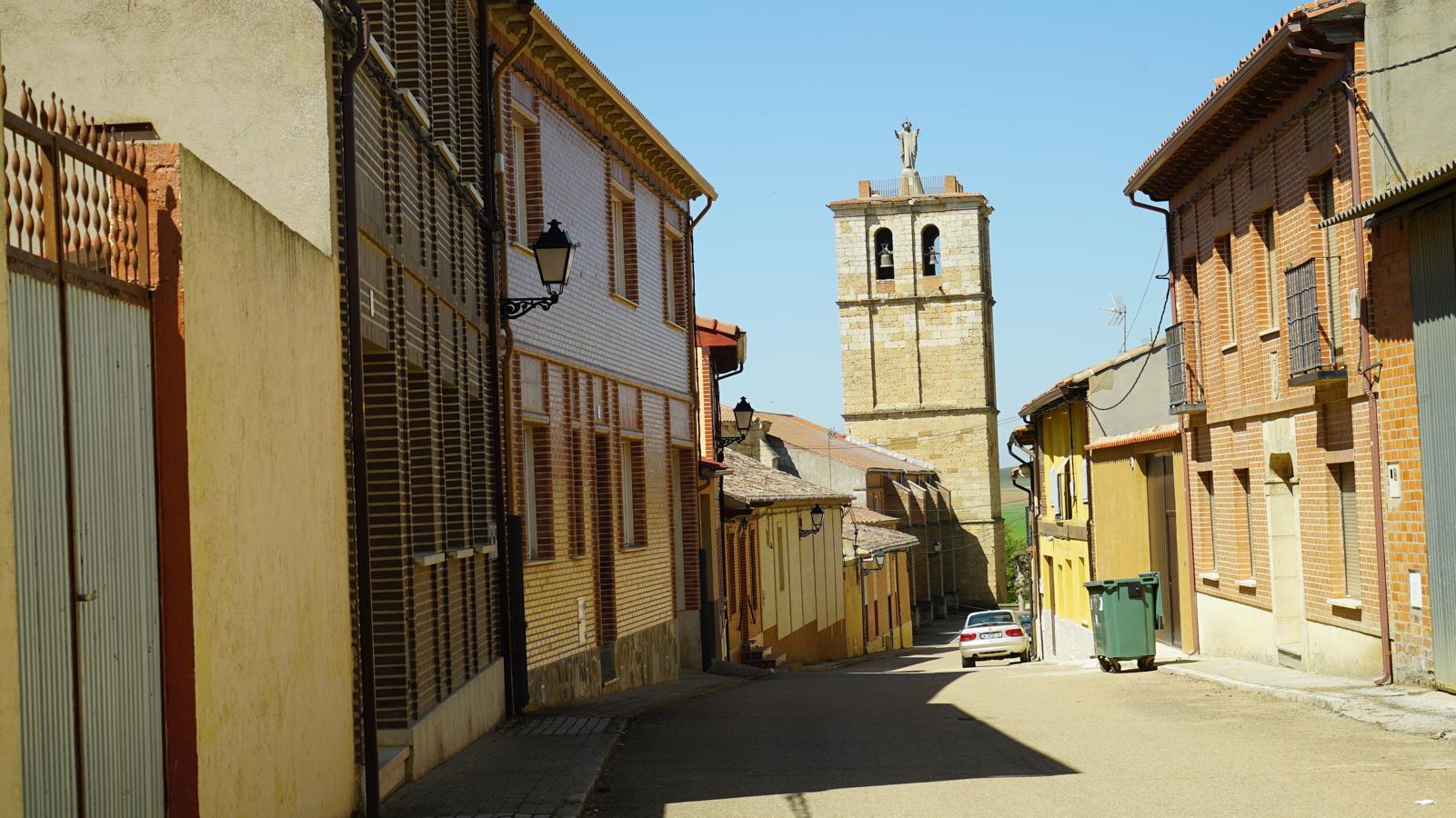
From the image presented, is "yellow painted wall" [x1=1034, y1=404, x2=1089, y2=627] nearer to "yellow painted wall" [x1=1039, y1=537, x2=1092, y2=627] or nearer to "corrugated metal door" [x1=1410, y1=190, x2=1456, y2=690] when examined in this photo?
"yellow painted wall" [x1=1039, y1=537, x2=1092, y2=627]

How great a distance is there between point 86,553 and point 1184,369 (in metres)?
19.7

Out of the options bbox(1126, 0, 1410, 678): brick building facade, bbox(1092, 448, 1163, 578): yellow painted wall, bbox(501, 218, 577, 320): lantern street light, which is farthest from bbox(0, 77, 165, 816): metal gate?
bbox(1092, 448, 1163, 578): yellow painted wall

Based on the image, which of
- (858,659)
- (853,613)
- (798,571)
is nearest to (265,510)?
(798,571)

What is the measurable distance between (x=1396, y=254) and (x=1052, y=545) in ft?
76.1

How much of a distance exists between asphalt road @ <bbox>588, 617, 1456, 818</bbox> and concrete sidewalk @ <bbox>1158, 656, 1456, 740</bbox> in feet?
0.66

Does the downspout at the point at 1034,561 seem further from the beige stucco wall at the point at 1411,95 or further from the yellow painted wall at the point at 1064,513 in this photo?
the beige stucco wall at the point at 1411,95

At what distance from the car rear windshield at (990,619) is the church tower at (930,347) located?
109 ft

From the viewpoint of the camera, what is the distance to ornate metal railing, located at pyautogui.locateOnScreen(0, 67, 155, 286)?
4863 millimetres

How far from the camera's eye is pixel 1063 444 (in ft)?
112

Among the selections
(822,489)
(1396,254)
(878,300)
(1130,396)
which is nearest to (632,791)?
(1396,254)

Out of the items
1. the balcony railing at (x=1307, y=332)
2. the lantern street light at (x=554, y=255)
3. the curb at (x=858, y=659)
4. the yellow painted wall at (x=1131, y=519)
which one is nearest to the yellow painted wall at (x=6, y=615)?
the lantern street light at (x=554, y=255)

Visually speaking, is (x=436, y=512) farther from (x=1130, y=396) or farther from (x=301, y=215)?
(x=1130, y=396)

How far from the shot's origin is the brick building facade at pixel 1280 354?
15.4 metres

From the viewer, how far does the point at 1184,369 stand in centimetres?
2291
